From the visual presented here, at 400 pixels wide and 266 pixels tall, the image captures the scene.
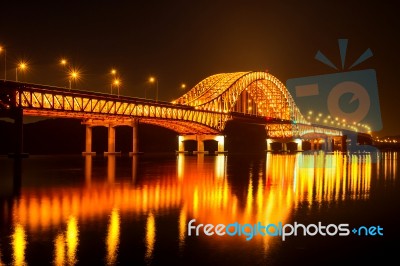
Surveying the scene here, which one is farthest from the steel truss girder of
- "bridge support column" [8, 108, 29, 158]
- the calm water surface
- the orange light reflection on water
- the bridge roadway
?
the calm water surface

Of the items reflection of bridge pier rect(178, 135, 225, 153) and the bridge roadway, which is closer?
the bridge roadway

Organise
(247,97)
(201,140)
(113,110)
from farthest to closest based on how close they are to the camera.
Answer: (247,97) < (201,140) < (113,110)

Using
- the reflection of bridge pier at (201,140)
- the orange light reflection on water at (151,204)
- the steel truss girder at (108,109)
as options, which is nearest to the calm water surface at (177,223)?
the orange light reflection on water at (151,204)

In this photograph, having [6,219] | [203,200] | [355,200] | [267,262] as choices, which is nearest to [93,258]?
[267,262]

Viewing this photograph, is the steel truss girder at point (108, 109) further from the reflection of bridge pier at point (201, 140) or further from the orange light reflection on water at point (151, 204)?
the orange light reflection on water at point (151, 204)

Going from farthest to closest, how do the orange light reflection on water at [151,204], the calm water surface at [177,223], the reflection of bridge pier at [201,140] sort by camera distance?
1. the reflection of bridge pier at [201,140]
2. the orange light reflection on water at [151,204]
3. the calm water surface at [177,223]

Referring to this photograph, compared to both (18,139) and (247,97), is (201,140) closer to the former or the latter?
(247,97)

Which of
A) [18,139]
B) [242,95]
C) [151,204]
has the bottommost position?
[151,204]

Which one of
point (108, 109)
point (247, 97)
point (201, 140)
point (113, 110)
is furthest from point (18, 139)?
point (247, 97)

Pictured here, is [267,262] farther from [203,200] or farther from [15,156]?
[15,156]

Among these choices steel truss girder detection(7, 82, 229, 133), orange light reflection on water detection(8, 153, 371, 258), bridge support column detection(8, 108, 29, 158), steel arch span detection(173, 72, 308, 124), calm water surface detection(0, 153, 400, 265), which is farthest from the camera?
steel arch span detection(173, 72, 308, 124)

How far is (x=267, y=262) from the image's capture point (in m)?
9.91

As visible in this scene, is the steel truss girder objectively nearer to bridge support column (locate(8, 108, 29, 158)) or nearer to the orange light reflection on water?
bridge support column (locate(8, 108, 29, 158))

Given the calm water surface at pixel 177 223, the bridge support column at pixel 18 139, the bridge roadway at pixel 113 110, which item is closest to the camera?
the calm water surface at pixel 177 223
